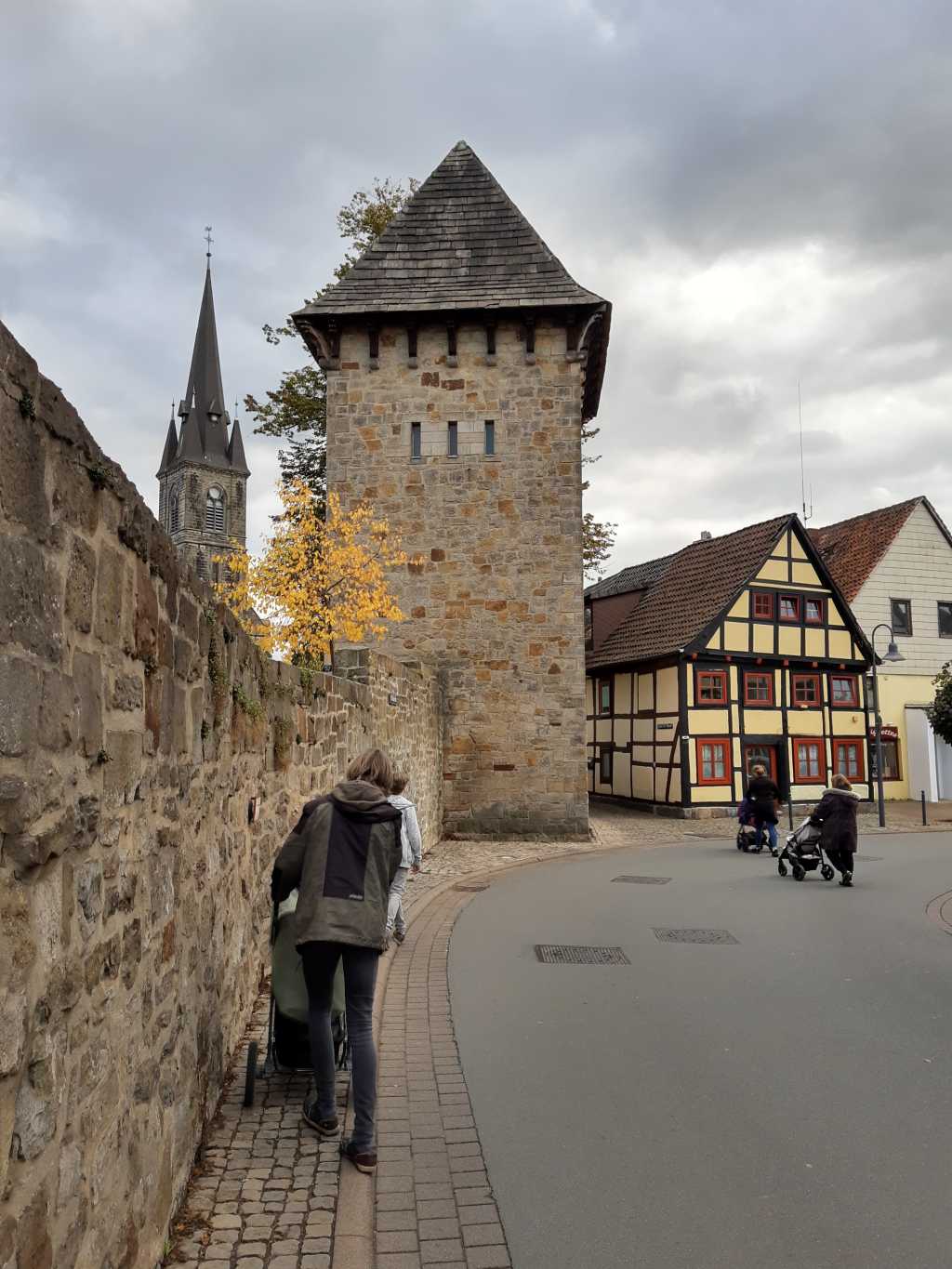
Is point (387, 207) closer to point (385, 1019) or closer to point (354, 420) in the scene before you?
point (354, 420)

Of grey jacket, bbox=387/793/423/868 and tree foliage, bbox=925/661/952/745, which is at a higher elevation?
tree foliage, bbox=925/661/952/745

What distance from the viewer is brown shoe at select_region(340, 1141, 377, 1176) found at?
3.99 metres

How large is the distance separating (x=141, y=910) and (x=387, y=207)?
84.6ft

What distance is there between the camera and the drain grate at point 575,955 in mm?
8086

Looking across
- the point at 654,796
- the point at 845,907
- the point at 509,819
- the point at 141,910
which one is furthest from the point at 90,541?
the point at 654,796

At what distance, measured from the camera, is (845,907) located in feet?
36.1

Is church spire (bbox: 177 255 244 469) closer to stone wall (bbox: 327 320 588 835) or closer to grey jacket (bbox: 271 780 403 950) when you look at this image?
stone wall (bbox: 327 320 588 835)

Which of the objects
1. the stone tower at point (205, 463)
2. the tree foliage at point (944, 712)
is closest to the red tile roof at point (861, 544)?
the tree foliage at point (944, 712)

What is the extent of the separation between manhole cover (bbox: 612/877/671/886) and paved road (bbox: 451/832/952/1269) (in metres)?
2.75

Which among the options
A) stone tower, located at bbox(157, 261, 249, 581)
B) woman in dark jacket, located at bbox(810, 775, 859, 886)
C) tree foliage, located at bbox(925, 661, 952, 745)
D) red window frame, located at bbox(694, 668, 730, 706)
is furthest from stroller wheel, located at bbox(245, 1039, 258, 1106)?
stone tower, located at bbox(157, 261, 249, 581)

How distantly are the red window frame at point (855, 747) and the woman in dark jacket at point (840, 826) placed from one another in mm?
14393

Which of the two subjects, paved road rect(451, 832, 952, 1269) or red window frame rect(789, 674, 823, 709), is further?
red window frame rect(789, 674, 823, 709)

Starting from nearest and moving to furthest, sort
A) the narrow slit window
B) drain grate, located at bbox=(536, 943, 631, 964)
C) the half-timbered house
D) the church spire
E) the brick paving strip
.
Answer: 1. the brick paving strip
2. drain grate, located at bbox=(536, 943, 631, 964)
3. the half-timbered house
4. the narrow slit window
5. the church spire

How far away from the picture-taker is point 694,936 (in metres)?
9.23
